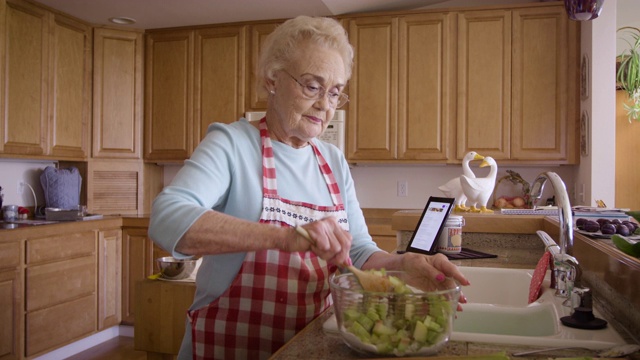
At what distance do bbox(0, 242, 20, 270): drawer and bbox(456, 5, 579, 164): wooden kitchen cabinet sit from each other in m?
2.69

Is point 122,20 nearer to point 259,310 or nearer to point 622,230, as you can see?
point 259,310

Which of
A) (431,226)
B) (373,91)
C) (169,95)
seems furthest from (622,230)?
(169,95)

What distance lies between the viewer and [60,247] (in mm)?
3281

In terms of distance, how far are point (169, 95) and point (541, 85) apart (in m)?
2.61

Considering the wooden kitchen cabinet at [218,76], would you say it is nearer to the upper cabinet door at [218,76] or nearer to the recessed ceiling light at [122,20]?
the upper cabinet door at [218,76]

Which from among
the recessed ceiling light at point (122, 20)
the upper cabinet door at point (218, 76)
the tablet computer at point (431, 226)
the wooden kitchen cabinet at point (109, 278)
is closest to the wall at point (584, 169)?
the wooden kitchen cabinet at point (109, 278)

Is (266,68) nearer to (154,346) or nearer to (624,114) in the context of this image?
(154,346)

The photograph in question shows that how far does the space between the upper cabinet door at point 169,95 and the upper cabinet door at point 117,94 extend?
0.08 meters

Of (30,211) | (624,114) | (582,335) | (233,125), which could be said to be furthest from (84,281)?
(624,114)

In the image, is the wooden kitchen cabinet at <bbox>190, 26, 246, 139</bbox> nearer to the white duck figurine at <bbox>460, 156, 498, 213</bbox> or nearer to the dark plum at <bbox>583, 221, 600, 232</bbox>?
the white duck figurine at <bbox>460, 156, 498, 213</bbox>

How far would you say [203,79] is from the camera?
4070 millimetres

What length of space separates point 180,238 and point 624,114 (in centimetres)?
546

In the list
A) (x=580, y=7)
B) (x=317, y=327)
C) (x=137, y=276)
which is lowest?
(x=137, y=276)

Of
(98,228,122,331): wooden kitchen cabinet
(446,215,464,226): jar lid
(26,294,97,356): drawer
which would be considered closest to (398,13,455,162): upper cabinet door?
(446,215,464,226): jar lid
